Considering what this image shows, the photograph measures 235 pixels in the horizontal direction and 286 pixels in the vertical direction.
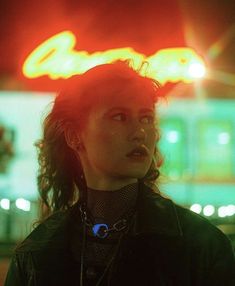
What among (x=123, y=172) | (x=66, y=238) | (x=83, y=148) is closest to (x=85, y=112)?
(x=83, y=148)

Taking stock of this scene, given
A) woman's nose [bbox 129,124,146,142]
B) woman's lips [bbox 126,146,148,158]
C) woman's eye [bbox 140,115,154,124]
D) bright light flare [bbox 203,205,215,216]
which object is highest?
woman's eye [bbox 140,115,154,124]

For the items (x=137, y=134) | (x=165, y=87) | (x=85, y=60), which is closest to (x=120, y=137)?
(x=137, y=134)

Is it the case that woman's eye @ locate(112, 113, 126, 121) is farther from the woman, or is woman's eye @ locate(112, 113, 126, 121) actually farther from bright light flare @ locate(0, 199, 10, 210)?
bright light flare @ locate(0, 199, 10, 210)

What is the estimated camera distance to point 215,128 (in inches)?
393

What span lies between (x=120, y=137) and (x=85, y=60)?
6687 millimetres

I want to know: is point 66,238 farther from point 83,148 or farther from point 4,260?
point 4,260

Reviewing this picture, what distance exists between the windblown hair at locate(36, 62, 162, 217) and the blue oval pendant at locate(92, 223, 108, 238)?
306mm

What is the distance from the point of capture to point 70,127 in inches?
86.7

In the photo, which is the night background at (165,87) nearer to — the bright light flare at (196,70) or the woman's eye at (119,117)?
the bright light flare at (196,70)

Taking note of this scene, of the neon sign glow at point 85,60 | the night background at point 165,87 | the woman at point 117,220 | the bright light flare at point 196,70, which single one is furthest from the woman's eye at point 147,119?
the bright light flare at point 196,70

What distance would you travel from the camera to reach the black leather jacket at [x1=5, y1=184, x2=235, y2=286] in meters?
1.72

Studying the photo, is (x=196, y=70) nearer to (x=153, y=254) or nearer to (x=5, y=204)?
(x=5, y=204)

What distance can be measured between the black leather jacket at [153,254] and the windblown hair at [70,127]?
32cm

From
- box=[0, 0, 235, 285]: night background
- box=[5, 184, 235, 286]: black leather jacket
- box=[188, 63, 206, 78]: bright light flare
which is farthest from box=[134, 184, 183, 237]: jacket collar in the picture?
box=[188, 63, 206, 78]: bright light flare
